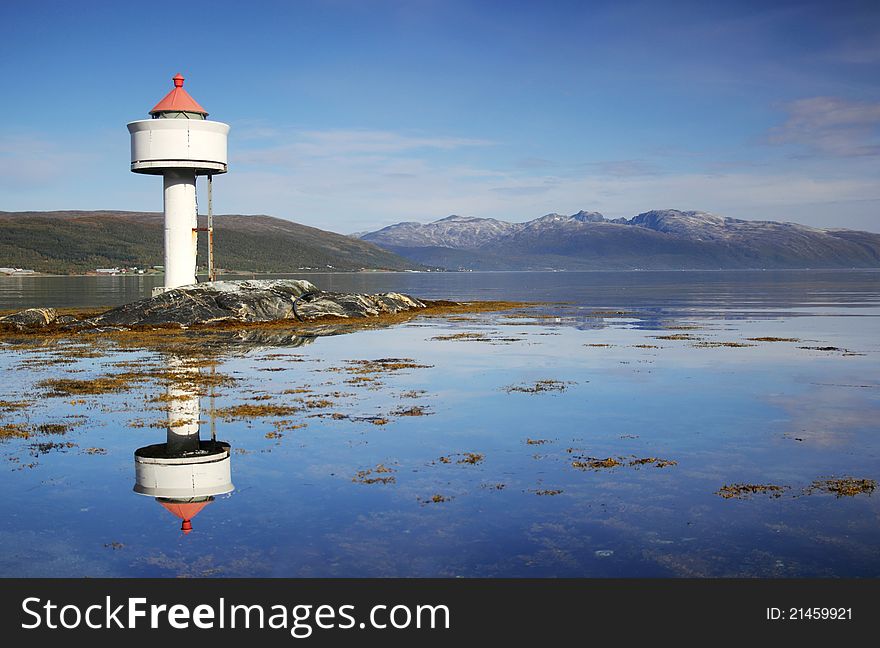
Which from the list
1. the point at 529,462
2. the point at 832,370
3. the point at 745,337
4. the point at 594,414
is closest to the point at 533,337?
the point at 745,337

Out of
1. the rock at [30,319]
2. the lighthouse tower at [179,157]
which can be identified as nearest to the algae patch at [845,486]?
the rock at [30,319]

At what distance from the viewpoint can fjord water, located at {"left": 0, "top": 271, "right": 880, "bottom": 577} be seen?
9.35 m

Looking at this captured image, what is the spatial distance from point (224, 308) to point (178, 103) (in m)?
12.6

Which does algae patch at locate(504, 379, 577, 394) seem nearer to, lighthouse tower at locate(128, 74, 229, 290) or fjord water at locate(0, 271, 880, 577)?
fjord water at locate(0, 271, 880, 577)

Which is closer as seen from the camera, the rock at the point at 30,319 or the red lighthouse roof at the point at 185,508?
the red lighthouse roof at the point at 185,508

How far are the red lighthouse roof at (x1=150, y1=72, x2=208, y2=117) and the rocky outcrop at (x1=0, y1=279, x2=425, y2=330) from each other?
33.9 feet

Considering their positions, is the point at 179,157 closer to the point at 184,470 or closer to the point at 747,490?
the point at 184,470

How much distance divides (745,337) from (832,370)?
1168cm

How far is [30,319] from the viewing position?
42.4m

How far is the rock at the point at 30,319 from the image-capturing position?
4147 centimetres

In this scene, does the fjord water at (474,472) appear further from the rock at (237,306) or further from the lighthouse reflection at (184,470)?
the rock at (237,306)

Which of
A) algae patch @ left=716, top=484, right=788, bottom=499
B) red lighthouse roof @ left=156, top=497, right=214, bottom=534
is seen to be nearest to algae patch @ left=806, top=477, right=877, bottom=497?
algae patch @ left=716, top=484, right=788, bottom=499

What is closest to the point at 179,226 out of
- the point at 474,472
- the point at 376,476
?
the point at 376,476

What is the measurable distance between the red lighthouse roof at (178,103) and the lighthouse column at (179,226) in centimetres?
354
